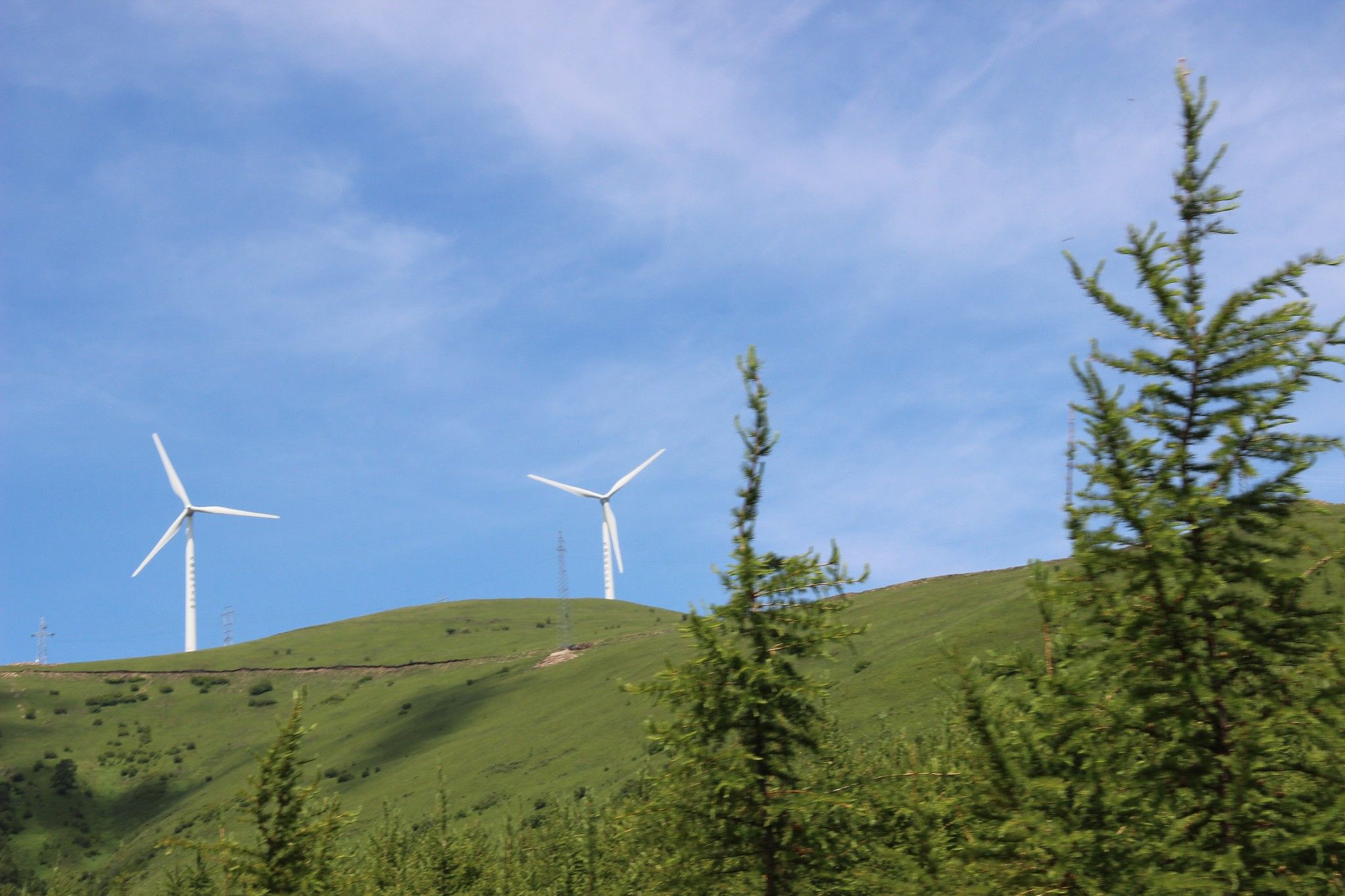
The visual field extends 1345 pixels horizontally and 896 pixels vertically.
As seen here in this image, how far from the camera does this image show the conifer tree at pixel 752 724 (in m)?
21.0

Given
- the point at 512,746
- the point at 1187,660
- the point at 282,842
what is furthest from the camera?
the point at 512,746

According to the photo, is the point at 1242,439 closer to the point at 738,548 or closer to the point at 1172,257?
the point at 1172,257

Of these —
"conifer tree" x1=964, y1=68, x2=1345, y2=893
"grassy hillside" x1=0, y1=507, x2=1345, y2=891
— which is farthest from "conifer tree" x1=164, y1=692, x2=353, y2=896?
"grassy hillside" x1=0, y1=507, x2=1345, y2=891

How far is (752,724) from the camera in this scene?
21562 millimetres

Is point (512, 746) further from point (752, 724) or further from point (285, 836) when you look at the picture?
point (752, 724)

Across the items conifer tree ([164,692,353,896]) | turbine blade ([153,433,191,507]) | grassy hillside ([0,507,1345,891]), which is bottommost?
conifer tree ([164,692,353,896])

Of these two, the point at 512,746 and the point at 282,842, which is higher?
the point at 512,746

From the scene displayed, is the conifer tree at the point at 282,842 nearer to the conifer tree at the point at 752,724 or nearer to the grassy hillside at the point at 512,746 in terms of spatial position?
the conifer tree at the point at 752,724

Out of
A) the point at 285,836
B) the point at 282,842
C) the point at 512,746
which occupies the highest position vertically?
the point at 512,746

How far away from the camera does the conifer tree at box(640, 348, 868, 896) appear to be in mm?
20984

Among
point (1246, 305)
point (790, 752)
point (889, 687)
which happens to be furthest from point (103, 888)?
point (1246, 305)

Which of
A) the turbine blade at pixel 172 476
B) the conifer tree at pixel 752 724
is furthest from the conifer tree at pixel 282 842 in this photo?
the turbine blade at pixel 172 476

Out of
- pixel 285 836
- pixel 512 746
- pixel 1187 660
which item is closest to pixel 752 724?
pixel 1187 660

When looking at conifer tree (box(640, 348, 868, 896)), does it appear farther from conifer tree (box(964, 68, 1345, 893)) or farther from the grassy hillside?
the grassy hillside
